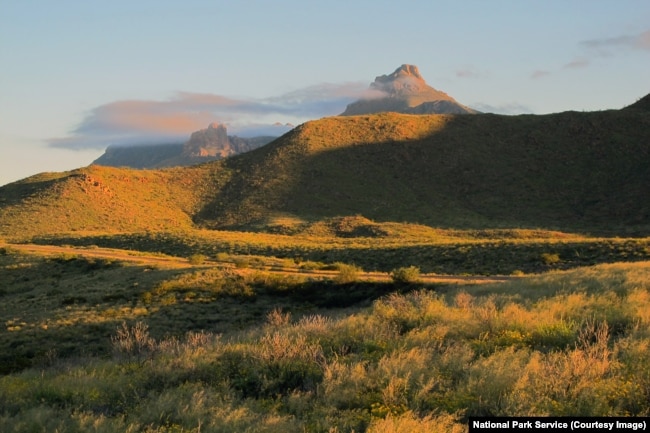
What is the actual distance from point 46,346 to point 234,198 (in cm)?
7664

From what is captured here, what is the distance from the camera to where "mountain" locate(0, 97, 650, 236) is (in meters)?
84.8

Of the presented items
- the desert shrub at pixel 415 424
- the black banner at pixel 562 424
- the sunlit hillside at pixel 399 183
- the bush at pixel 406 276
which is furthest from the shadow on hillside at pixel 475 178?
the desert shrub at pixel 415 424

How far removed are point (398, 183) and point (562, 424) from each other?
9332 cm

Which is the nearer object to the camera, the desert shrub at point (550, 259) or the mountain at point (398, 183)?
the desert shrub at point (550, 259)

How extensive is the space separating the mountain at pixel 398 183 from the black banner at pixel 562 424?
73358 millimetres

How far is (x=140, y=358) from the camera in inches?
469

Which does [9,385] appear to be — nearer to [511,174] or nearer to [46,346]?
[46,346]

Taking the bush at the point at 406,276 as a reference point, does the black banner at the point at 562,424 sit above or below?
above

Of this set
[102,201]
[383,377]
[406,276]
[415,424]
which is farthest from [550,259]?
[102,201]

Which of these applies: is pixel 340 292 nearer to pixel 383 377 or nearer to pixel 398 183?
pixel 383 377

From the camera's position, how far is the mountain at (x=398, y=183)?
84812 millimetres

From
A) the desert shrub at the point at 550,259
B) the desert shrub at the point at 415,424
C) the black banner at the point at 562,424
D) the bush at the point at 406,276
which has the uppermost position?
the desert shrub at the point at 415,424

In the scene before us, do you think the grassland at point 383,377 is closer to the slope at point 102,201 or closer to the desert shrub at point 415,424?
the desert shrub at point 415,424

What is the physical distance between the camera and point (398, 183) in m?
98.6
